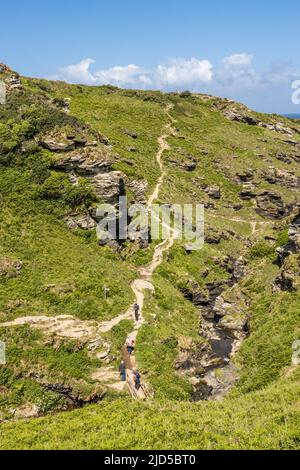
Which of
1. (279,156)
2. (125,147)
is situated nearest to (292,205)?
(279,156)

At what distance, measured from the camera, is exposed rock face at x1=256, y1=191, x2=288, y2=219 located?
95.5 metres

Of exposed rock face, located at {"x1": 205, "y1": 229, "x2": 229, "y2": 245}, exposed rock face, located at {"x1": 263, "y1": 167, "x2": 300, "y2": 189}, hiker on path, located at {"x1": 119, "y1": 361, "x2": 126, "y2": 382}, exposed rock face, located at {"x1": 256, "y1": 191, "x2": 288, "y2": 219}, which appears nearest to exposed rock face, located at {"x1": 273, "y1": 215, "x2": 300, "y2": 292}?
exposed rock face, located at {"x1": 205, "y1": 229, "x2": 229, "y2": 245}

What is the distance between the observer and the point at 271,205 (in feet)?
316

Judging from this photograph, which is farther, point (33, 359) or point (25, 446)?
point (33, 359)

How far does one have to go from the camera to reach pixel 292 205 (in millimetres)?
98625

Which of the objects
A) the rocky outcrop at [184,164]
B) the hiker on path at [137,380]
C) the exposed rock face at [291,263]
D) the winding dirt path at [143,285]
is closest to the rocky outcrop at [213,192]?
the rocky outcrop at [184,164]

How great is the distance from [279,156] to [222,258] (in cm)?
5849

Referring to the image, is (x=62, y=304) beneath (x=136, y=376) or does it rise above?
above

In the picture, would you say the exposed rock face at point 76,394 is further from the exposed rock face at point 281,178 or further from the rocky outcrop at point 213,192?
the exposed rock face at point 281,178

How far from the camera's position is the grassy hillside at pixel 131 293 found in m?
23.8

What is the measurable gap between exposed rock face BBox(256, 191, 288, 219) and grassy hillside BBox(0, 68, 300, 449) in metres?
0.28

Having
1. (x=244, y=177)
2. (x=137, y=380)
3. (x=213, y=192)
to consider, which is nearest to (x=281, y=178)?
(x=244, y=177)

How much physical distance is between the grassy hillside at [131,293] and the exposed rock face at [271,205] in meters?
0.28

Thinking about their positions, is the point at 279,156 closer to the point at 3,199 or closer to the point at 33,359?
the point at 3,199
